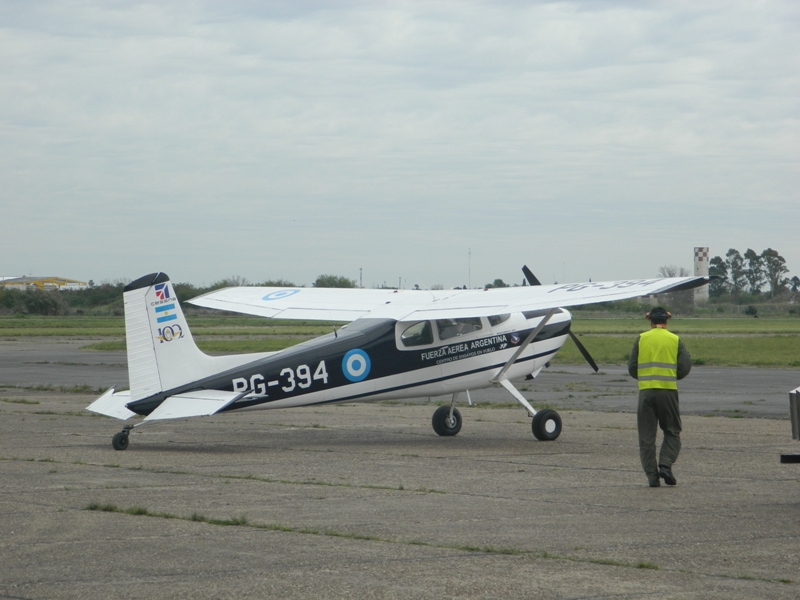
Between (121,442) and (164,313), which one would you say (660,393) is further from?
(121,442)

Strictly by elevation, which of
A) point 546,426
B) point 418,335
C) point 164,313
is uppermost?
point 164,313

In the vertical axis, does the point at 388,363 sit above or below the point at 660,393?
above

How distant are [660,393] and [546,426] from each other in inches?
165

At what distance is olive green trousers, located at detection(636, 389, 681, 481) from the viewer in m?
10.1

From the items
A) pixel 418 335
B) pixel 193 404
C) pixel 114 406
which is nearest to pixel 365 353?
pixel 418 335

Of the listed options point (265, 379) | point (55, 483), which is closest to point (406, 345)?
point (265, 379)

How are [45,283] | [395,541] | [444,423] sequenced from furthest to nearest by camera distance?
1. [45,283]
2. [444,423]
3. [395,541]

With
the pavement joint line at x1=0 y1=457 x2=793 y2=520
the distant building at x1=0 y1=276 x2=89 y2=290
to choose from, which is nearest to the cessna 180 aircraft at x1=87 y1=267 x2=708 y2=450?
the pavement joint line at x1=0 y1=457 x2=793 y2=520

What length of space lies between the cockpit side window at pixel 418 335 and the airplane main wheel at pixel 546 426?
6.70 feet

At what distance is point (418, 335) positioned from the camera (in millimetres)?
14750

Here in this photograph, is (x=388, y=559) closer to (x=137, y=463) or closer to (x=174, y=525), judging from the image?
(x=174, y=525)

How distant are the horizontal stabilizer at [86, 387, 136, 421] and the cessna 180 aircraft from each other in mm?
19

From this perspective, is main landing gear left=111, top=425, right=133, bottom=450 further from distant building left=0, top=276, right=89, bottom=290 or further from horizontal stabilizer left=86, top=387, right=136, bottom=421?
distant building left=0, top=276, right=89, bottom=290

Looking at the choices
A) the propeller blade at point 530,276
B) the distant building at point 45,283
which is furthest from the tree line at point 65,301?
the propeller blade at point 530,276
